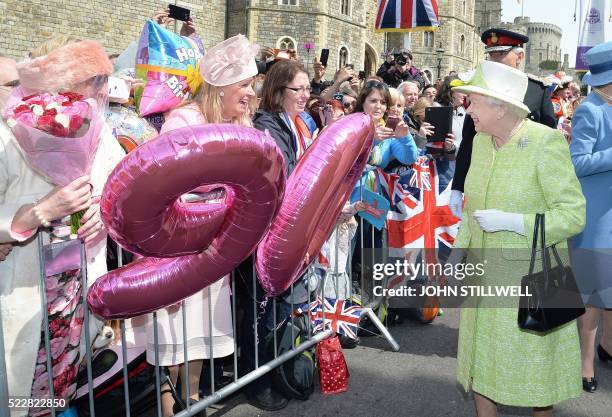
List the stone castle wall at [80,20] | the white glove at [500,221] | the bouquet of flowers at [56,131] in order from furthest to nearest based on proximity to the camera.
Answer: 1. the stone castle wall at [80,20]
2. the white glove at [500,221]
3. the bouquet of flowers at [56,131]

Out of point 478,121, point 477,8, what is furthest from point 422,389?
point 477,8

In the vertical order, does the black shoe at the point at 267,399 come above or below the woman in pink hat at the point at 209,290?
Answer: below

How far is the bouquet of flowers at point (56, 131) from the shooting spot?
1.78m

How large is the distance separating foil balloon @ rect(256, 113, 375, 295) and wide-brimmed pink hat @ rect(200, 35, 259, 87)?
2.14ft

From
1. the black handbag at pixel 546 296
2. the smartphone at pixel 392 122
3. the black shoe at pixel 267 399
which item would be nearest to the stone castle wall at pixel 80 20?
the smartphone at pixel 392 122

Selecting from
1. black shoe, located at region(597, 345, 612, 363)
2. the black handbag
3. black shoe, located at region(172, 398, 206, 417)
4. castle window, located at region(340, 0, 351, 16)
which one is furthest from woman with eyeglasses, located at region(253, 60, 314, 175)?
castle window, located at region(340, 0, 351, 16)

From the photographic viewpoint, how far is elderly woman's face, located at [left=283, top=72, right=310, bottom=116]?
133 inches

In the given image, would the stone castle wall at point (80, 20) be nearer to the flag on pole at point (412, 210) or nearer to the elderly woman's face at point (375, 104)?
the elderly woman's face at point (375, 104)

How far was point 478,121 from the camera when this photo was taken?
2.41 m

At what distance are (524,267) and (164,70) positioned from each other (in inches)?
88.5

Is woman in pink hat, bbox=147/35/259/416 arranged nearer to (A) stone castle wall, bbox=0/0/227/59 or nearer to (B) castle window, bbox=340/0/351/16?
(A) stone castle wall, bbox=0/0/227/59

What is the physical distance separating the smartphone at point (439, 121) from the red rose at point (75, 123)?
121 inches

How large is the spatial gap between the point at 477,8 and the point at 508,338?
8581 centimetres

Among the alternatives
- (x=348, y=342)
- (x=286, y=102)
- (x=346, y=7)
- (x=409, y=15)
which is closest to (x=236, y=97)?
(x=286, y=102)
